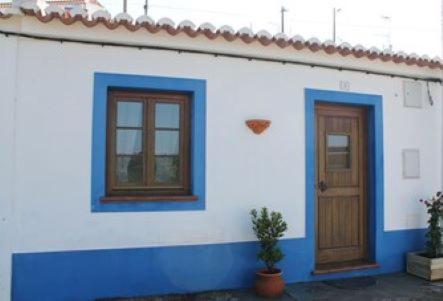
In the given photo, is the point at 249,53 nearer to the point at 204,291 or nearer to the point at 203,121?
the point at 203,121

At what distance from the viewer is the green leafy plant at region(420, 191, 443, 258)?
626cm

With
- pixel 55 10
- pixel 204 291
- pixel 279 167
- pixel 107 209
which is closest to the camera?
pixel 55 10

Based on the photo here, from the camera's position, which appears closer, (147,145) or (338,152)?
(147,145)

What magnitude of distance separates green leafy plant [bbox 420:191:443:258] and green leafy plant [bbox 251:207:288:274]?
2436 millimetres

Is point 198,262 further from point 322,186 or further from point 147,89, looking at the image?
point 147,89

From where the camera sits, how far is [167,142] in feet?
18.1

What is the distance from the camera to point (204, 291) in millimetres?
5430

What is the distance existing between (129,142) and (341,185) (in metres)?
3.20

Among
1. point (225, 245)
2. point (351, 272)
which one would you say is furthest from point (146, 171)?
point (351, 272)

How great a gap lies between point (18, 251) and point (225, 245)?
8.04 feet

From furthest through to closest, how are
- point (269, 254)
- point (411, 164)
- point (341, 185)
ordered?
point (411, 164) → point (341, 185) → point (269, 254)

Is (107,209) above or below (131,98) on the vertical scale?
below

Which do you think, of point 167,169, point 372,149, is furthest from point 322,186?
point 167,169

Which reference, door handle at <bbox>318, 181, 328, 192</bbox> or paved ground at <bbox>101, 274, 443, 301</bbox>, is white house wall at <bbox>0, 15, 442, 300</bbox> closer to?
door handle at <bbox>318, 181, 328, 192</bbox>
